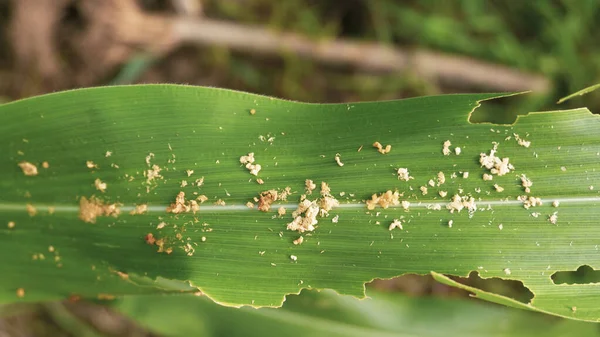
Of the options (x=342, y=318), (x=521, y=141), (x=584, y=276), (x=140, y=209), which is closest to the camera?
(x=521, y=141)

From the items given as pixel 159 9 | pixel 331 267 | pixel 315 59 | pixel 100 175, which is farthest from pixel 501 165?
pixel 159 9

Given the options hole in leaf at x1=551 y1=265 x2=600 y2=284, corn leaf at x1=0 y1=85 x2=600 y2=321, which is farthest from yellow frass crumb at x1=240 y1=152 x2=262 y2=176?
hole in leaf at x1=551 y1=265 x2=600 y2=284

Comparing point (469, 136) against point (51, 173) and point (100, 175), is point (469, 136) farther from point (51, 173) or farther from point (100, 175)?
point (51, 173)

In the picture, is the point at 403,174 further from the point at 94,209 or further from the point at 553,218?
the point at 94,209

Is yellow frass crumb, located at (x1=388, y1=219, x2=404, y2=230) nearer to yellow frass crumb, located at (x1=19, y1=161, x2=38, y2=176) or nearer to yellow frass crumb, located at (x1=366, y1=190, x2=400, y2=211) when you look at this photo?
yellow frass crumb, located at (x1=366, y1=190, x2=400, y2=211)

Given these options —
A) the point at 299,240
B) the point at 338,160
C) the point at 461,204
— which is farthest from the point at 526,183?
the point at 299,240

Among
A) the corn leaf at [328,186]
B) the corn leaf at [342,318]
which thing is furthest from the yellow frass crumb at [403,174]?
the corn leaf at [342,318]
